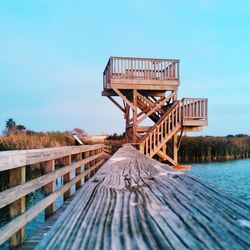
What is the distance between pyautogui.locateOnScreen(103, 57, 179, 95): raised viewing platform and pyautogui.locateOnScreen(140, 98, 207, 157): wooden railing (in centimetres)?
120

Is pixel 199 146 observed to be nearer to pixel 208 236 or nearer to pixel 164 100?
pixel 164 100

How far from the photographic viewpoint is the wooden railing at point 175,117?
14.3 m

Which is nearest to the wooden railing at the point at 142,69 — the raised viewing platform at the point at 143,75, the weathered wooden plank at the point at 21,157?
the raised viewing platform at the point at 143,75

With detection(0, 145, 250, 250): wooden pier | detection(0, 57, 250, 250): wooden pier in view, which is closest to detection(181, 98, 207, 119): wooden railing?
detection(0, 57, 250, 250): wooden pier

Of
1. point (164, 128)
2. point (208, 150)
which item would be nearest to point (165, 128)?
point (164, 128)

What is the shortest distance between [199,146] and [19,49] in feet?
55.7

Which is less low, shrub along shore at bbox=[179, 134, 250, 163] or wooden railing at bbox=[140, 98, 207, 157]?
wooden railing at bbox=[140, 98, 207, 157]

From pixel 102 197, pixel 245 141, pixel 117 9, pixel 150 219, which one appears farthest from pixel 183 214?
pixel 245 141

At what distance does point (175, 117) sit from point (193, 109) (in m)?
0.99

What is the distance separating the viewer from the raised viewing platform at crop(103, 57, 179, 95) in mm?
14491

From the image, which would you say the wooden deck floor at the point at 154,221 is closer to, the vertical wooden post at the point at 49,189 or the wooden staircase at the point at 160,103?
the vertical wooden post at the point at 49,189

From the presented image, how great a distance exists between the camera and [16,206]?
2.88m

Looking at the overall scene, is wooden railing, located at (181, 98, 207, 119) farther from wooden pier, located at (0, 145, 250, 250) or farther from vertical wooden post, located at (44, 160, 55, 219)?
wooden pier, located at (0, 145, 250, 250)

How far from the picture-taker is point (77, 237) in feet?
3.21
